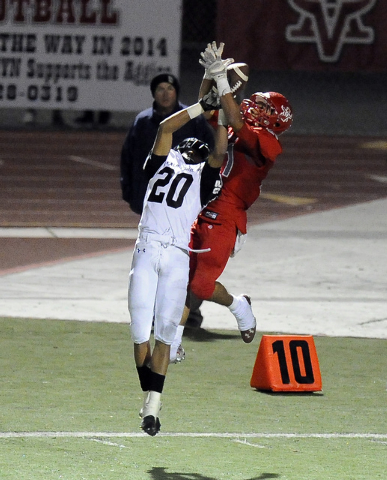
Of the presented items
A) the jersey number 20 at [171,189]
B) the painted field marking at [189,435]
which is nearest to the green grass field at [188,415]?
the painted field marking at [189,435]

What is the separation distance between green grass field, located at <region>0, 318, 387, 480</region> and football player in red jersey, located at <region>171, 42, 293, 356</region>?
1.78 ft

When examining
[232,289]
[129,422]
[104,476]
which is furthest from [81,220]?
[104,476]

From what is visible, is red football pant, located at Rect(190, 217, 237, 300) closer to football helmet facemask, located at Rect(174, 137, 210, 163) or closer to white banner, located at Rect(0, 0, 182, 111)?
football helmet facemask, located at Rect(174, 137, 210, 163)

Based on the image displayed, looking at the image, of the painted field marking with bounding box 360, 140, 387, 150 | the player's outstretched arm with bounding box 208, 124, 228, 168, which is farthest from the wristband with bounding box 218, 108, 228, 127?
the painted field marking with bounding box 360, 140, 387, 150

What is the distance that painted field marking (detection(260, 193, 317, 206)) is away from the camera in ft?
61.4

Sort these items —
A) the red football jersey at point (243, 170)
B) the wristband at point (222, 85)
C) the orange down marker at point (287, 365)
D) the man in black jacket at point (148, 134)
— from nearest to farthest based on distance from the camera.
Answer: the wristband at point (222, 85) → the orange down marker at point (287, 365) → the red football jersey at point (243, 170) → the man in black jacket at point (148, 134)

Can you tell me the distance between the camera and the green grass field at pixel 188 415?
5906 millimetres

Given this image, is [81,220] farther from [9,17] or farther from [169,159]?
[9,17]

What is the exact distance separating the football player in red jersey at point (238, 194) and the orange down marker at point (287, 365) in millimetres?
807

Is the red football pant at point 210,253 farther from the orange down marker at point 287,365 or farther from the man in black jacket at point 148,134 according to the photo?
the man in black jacket at point 148,134

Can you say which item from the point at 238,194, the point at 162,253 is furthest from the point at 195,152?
the point at 238,194

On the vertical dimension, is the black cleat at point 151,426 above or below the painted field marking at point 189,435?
above

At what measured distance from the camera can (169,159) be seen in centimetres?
657

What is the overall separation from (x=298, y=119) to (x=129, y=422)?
84.2 feet
